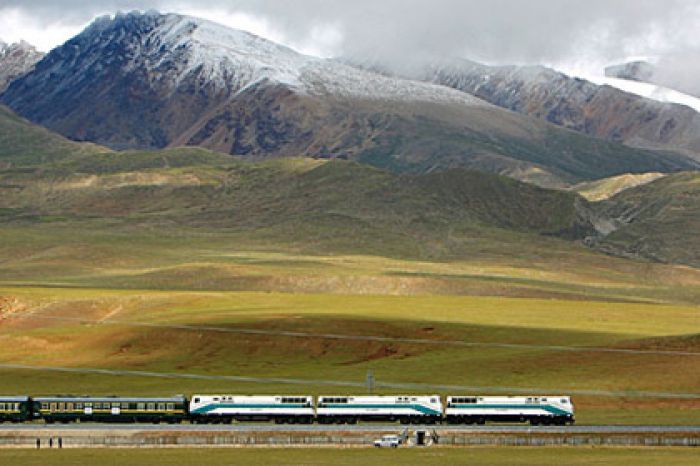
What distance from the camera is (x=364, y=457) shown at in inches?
3211

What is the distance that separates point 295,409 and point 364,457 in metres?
19.0

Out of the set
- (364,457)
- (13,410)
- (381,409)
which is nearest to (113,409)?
(13,410)

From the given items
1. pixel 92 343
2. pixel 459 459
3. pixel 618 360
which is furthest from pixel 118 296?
pixel 459 459

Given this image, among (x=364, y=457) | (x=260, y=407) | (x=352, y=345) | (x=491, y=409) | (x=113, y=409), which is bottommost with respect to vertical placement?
(x=364, y=457)

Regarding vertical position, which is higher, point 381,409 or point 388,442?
point 381,409

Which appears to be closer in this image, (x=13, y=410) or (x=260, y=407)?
(x=260, y=407)

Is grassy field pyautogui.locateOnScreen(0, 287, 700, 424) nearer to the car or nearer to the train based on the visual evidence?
the train

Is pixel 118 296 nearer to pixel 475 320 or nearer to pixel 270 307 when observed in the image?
pixel 270 307

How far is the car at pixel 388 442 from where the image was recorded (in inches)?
3425

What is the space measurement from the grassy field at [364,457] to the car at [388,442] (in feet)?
5.40

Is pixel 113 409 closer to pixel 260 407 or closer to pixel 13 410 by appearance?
pixel 13 410

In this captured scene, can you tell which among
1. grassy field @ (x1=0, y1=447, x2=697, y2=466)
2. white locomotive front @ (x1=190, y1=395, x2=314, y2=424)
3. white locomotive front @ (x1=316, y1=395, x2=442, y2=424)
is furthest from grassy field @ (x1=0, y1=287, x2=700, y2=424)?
white locomotive front @ (x1=190, y1=395, x2=314, y2=424)

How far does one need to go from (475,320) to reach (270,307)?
103ft

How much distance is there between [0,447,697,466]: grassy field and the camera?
257 ft
